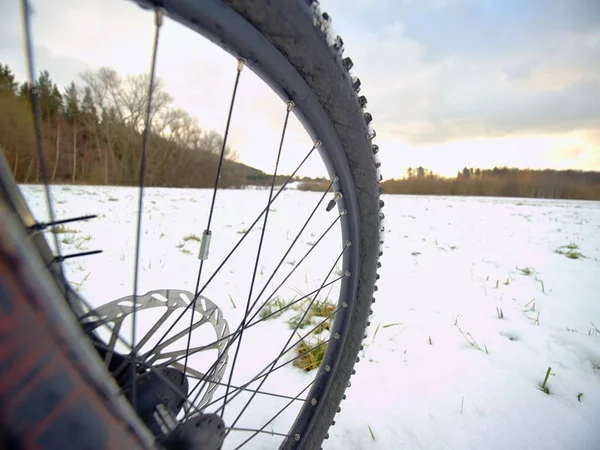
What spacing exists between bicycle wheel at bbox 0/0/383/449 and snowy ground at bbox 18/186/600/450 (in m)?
0.24

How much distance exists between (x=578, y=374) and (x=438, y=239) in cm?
194

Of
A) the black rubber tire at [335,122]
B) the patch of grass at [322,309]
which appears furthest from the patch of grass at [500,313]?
the black rubber tire at [335,122]

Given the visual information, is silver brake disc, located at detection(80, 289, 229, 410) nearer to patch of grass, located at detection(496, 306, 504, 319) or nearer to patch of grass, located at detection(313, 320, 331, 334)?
patch of grass, located at detection(313, 320, 331, 334)

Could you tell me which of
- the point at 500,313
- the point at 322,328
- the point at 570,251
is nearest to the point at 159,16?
the point at 322,328

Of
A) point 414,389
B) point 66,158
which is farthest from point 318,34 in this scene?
point 66,158

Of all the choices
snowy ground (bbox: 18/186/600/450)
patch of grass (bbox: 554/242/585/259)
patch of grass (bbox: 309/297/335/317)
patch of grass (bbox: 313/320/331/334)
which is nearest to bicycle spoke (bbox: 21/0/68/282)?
snowy ground (bbox: 18/186/600/450)

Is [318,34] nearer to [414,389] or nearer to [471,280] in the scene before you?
[414,389]

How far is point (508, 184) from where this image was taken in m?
15.5

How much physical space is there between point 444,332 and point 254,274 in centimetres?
95

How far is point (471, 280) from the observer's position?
65.1 inches

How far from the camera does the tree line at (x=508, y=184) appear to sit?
1477 centimetres

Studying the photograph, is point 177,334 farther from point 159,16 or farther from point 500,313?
point 500,313

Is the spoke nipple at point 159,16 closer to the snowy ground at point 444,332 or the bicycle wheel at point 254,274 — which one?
the bicycle wheel at point 254,274

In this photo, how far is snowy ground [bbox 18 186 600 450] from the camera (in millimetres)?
682
